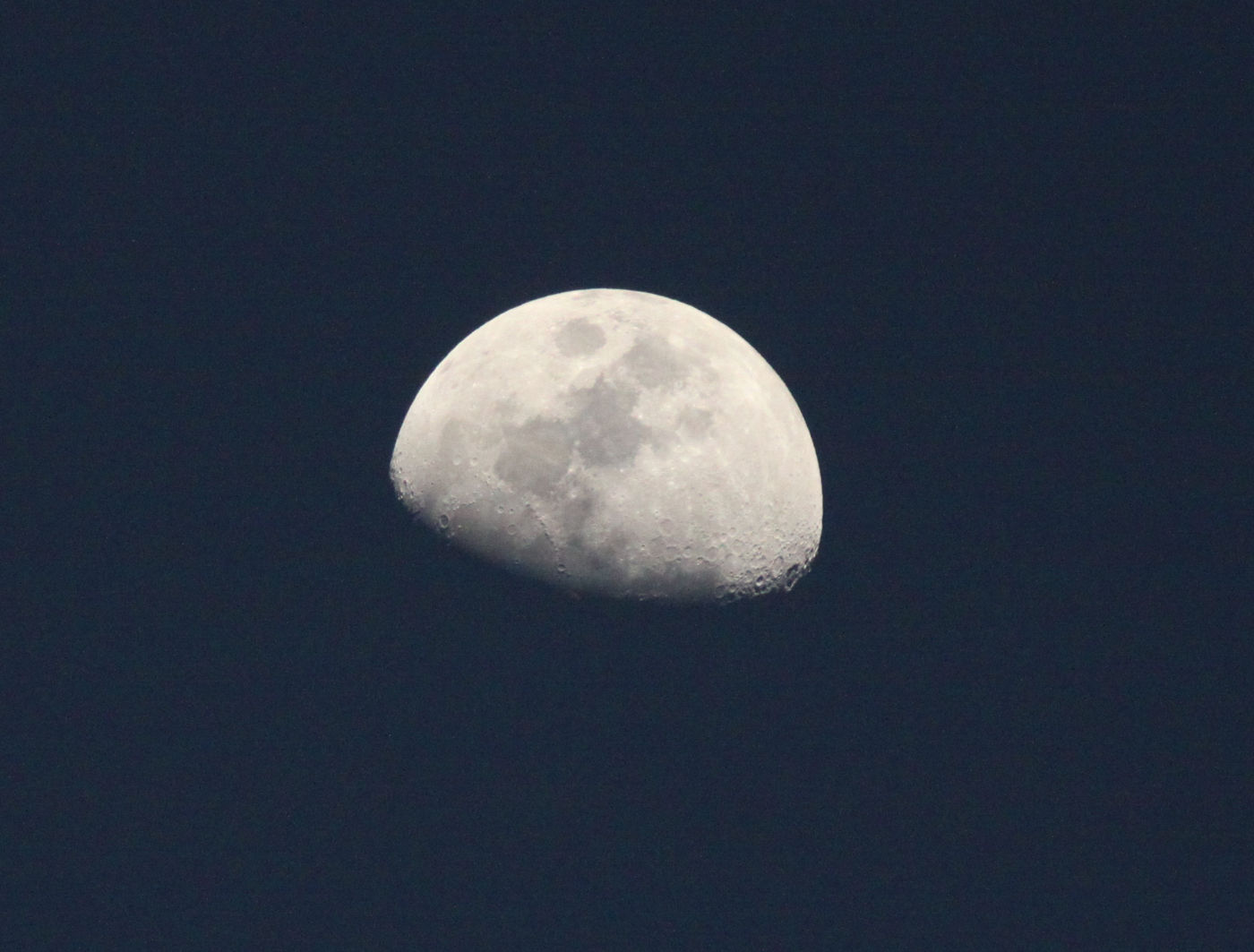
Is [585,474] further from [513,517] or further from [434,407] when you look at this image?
[434,407]

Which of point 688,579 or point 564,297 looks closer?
point 688,579

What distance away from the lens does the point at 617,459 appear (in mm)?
6906

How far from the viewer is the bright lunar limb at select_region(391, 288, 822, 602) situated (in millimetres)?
6875

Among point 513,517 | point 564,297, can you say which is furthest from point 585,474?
point 564,297

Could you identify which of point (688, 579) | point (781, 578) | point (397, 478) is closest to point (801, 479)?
point (781, 578)

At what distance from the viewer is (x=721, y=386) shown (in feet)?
24.3

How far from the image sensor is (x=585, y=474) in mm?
6875

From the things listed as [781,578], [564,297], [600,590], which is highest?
[564,297]

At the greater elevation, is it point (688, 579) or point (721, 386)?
point (721, 386)

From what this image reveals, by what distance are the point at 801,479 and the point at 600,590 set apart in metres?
1.53

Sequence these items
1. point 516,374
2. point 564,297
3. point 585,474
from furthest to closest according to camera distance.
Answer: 1. point 564,297
2. point 516,374
3. point 585,474

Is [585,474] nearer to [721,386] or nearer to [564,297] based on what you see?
[721,386]

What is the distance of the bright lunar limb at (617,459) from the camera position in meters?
6.88

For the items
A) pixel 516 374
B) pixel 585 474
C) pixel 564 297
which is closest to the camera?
pixel 585 474
